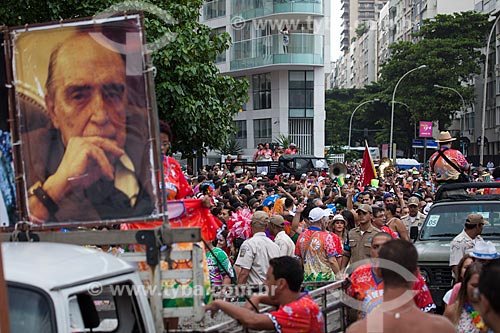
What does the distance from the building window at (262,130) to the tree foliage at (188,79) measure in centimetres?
3474

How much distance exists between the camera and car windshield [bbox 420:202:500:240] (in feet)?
38.1

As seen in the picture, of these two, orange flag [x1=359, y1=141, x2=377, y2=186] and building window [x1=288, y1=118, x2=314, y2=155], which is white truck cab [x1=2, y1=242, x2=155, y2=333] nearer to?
orange flag [x1=359, y1=141, x2=377, y2=186]

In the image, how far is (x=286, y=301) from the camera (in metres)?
5.38

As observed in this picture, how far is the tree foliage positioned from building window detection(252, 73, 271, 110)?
3478cm

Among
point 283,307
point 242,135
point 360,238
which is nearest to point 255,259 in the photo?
point 360,238

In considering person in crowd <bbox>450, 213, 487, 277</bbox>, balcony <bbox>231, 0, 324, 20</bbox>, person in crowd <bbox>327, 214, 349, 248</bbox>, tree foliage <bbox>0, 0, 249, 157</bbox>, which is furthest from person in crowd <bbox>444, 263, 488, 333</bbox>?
balcony <bbox>231, 0, 324, 20</bbox>

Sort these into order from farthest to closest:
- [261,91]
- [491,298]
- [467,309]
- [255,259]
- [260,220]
→ [261,91] → [260,220] → [255,259] → [467,309] → [491,298]

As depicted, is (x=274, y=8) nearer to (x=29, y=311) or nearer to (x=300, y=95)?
(x=300, y=95)

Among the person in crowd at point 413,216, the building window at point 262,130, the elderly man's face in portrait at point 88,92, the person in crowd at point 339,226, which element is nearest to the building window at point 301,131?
the building window at point 262,130

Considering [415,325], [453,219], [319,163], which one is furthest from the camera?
[319,163]

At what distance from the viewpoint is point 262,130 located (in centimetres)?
5506

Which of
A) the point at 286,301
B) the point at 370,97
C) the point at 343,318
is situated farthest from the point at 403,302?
the point at 370,97

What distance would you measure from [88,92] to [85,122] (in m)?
0.18

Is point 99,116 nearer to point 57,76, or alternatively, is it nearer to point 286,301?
point 57,76
